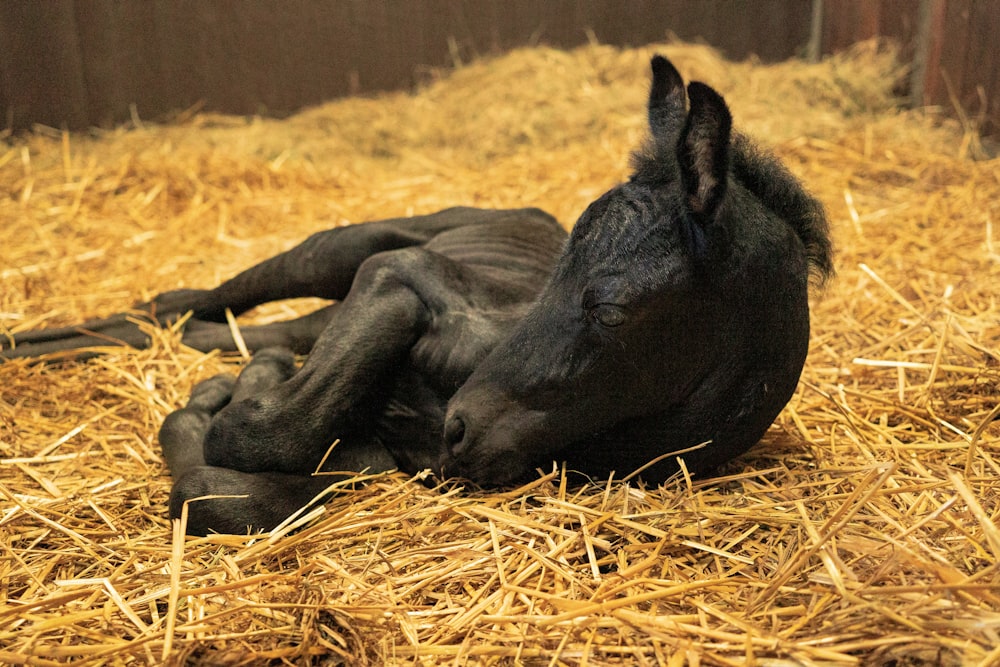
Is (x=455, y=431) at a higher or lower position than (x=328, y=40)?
lower

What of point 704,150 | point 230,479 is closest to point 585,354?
point 704,150

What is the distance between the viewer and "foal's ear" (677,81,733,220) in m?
1.87

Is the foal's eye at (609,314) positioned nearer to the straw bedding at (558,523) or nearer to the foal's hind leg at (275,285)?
the straw bedding at (558,523)

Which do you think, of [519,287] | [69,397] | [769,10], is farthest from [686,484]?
[769,10]

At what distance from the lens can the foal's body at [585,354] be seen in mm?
2076

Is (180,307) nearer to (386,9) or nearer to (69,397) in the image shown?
(69,397)

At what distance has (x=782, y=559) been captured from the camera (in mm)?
1897

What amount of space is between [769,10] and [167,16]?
5410 millimetres

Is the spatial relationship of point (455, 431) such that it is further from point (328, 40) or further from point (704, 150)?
point (328, 40)

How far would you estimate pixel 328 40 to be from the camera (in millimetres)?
7652

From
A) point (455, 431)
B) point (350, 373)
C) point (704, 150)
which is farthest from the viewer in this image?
point (350, 373)

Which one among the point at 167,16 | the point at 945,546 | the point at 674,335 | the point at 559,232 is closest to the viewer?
the point at 945,546

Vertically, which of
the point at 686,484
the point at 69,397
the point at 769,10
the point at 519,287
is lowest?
the point at 69,397

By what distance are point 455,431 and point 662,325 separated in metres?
0.62
